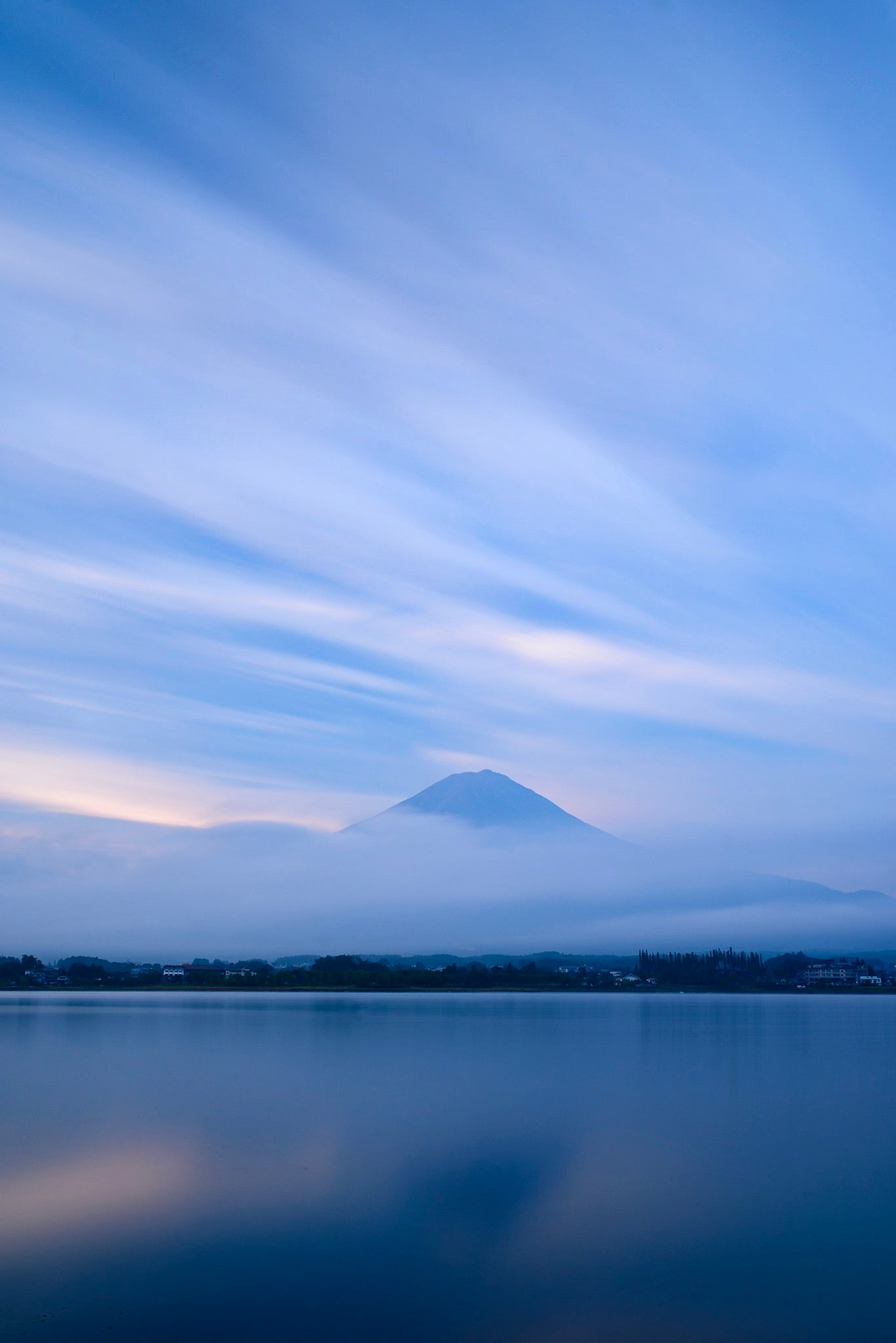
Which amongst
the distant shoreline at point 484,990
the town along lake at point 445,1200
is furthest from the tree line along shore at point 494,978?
the town along lake at point 445,1200

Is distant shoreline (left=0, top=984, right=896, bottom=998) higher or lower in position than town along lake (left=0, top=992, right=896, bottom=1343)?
lower

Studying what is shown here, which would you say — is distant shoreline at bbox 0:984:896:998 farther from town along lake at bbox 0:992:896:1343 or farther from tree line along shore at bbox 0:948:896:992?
town along lake at bbox 0:992:896:1343

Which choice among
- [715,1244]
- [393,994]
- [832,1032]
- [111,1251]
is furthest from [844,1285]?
[393,994]

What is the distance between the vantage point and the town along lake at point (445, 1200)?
9.74 m

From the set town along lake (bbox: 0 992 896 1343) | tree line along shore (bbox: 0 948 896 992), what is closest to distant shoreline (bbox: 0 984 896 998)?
tree line along shore (bbox: 0 948 896 992)

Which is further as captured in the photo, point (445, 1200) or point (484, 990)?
point (484, 990)

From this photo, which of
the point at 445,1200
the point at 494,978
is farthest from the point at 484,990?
the point at 445,1200

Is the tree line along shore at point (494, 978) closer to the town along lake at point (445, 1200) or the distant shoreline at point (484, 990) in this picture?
the distant shoreline at point (484, 990)

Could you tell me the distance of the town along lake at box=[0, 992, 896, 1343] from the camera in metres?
9.74

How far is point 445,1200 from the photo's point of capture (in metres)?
13.6

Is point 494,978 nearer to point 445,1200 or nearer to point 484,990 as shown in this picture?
point 484,990

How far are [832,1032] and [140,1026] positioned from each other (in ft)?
98.5

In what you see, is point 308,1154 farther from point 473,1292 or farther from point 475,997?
point 475,997

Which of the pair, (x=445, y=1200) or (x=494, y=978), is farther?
(x=494, y=978)
